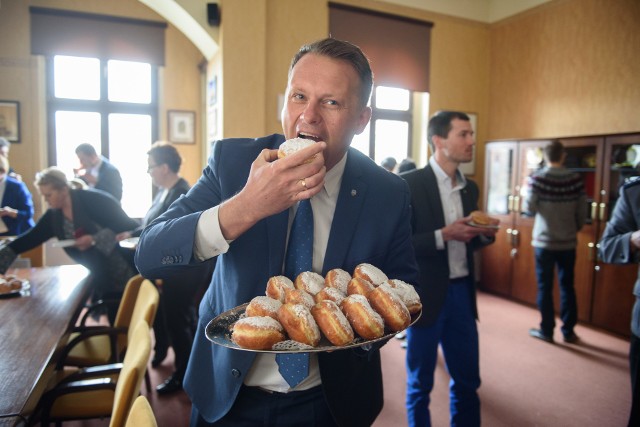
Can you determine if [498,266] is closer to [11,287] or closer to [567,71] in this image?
[567,71]

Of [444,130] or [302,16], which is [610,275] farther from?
[302,16]

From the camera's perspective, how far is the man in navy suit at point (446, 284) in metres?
2.08

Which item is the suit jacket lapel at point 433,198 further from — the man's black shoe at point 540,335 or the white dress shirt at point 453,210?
the man's black shoe at point 540,335

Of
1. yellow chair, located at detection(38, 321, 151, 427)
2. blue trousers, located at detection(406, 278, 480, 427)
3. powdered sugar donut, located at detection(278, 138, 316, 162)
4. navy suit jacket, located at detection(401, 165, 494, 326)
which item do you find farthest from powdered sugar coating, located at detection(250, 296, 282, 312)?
blue trousers, located at detection(406, 278, 480, 427)

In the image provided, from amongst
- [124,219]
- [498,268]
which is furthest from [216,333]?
[498,268]

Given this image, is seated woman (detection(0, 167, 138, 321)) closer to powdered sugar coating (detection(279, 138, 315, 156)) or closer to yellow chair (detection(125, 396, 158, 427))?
yellow chair (detection(125, 396, 158, 427))

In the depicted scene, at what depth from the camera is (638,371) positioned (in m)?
1.71

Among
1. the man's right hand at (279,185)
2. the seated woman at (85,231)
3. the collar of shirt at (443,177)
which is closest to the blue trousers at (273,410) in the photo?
the man's right hand at (279,185)

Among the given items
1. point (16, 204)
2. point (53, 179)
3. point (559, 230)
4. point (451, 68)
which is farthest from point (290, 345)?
point (451, 68)

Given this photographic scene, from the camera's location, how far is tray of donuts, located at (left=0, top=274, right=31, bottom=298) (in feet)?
7.38

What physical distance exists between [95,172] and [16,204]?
93cm

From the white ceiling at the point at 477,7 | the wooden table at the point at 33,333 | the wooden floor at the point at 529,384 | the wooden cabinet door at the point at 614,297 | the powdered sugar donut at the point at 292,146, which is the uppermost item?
the white ceiling at the point at 477,7

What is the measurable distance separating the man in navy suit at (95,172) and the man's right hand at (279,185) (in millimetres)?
4506

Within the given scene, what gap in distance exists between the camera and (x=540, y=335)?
12.6ft
